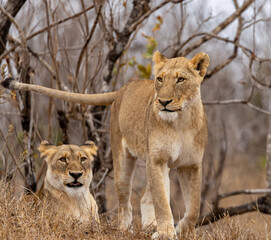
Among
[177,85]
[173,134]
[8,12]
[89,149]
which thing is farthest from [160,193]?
[8,12]

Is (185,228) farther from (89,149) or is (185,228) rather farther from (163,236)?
(89,149)

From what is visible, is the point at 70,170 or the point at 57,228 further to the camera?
the point at 70,170

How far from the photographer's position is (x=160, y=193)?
389 centimetres

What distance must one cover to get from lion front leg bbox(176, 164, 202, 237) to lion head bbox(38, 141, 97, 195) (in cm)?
81

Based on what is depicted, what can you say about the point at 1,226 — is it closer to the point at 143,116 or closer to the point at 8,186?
the point at 8,186

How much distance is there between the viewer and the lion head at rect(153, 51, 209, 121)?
3.69 m

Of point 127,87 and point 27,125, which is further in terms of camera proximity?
point 27,125

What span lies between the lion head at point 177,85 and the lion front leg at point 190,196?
0.53 metres

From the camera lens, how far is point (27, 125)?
18.6 feet

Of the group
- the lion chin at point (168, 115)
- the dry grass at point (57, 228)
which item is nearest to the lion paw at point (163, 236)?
the dry grass at point (57, 228)

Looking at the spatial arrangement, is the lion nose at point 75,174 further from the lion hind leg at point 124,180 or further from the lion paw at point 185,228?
the lion paw at point 185,228

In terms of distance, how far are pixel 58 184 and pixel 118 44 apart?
1.92m

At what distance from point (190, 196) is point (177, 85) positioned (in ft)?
2.82

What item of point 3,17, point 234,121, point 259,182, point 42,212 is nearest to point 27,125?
point 3,17
